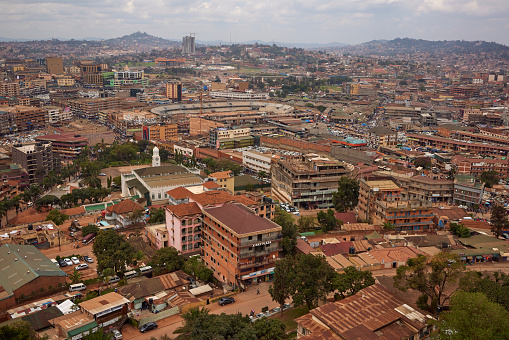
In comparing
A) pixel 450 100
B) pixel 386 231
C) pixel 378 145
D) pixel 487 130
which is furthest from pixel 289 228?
pixel 450 100

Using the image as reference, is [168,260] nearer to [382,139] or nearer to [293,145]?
[293,145]

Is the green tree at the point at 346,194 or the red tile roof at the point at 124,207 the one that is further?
the green tree at the point at 346,194

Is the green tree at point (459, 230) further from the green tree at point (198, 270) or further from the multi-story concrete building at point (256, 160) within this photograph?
the multi-story concrete building at point (256, 160)

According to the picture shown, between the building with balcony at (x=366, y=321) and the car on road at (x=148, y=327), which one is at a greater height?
the building with balcony at (x=366, y=321)

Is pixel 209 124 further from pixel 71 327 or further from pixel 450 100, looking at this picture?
pixel 450 100

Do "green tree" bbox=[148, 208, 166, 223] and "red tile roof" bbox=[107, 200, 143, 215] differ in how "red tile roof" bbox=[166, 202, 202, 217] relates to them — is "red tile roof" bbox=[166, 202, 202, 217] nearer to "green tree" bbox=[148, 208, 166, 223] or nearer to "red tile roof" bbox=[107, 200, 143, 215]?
"green tree" bbox=[148, 208, 166, 223]

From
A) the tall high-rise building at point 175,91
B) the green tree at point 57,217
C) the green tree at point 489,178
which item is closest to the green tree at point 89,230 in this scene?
the green tree at point 57,217

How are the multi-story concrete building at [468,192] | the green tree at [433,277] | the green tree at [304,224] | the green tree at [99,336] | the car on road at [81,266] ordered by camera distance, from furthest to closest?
the multi-story concrete building at [468,192], the green tree at [304,224], the car on road at [81,266], the green tree at [433,277], the green tree at [99,336]
